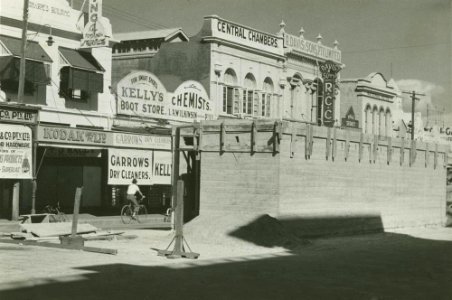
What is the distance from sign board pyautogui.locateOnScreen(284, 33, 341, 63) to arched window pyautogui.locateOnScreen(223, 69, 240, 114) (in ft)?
20.7

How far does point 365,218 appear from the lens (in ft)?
97.8

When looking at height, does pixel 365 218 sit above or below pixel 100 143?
below

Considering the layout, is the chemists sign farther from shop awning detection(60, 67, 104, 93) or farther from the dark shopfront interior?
shop awning detection(60, 67, 104, 93)

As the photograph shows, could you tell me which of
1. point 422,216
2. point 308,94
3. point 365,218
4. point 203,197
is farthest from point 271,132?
point 308,94

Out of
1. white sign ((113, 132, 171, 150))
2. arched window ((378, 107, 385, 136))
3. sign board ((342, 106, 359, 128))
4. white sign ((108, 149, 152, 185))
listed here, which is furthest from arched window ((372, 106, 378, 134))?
white sign ((108, 149, 152, 185))

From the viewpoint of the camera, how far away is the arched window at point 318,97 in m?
53.3

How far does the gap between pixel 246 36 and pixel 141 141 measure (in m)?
13.6

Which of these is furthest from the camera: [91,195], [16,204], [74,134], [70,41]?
[91,195]

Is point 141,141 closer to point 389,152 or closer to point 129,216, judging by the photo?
point 129,216

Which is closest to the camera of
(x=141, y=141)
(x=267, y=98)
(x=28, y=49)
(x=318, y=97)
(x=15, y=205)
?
(x=15, y=205)

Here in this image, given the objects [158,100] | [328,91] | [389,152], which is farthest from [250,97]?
[389,152]

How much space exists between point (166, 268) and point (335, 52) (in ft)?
138

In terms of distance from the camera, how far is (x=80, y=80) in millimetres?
34250

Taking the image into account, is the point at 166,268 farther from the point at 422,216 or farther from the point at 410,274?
the point at 422,216
